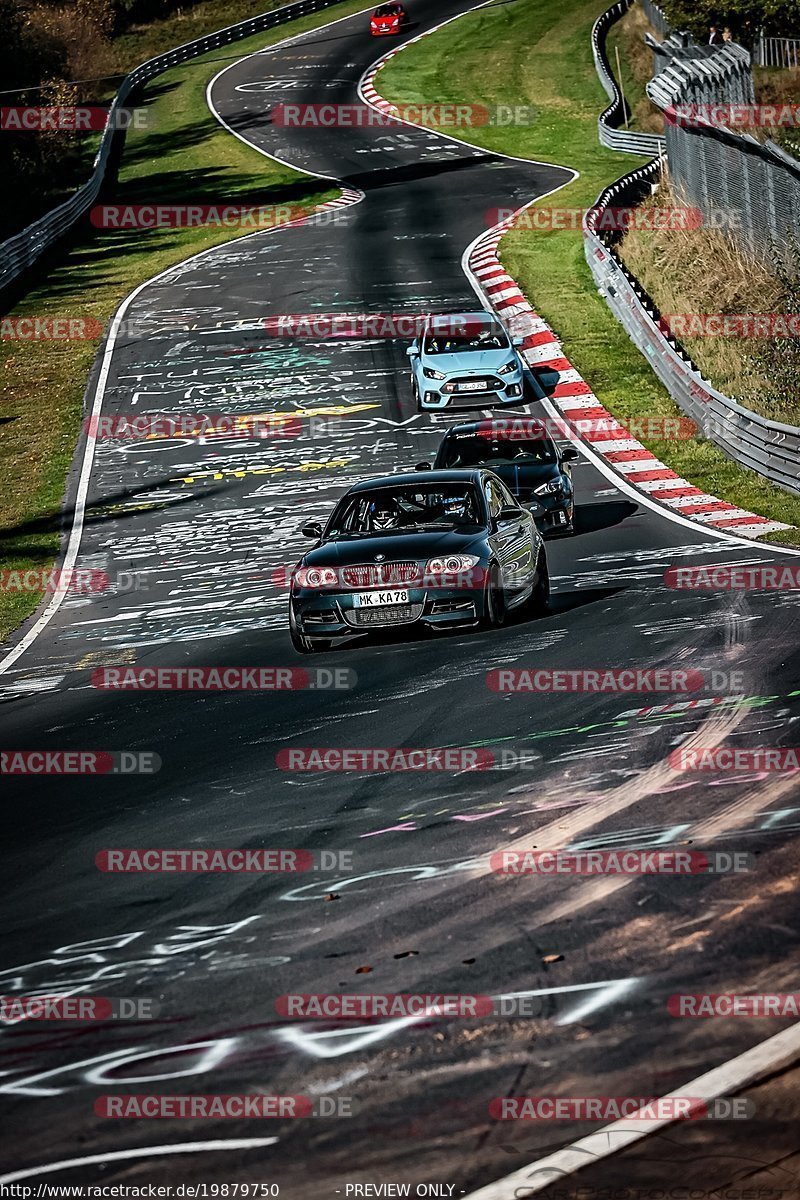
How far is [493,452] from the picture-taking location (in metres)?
20.1

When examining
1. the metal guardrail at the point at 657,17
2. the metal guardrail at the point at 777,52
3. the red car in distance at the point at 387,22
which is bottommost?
the metal guardrail at the point at 777,52

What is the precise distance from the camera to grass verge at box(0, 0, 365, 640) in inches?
983

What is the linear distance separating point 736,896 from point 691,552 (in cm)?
1058

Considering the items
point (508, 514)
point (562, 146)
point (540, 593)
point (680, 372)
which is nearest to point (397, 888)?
point (508, 514)

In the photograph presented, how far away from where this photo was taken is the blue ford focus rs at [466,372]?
27.0 meters

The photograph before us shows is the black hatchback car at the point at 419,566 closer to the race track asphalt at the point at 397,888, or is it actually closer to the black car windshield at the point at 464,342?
the race track asphalt at the point at 397,888

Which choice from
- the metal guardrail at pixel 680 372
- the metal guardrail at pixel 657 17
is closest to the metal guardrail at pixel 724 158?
the metal guardrail at pixel 680 372

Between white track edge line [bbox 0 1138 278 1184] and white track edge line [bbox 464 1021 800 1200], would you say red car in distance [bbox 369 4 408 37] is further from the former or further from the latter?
white track edge line [bbox 0 1138 278 1184]

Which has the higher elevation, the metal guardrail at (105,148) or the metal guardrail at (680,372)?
the metal guardrail at (105,148)

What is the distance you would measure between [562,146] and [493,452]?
3536 centimetres

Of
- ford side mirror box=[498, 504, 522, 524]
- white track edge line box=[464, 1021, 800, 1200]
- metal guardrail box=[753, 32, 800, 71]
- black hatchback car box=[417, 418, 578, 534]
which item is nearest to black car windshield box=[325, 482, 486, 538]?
ford side mirror box=[498, 504, 522, 524]

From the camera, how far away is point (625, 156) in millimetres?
50156

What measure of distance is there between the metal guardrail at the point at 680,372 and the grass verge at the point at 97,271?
379 inches

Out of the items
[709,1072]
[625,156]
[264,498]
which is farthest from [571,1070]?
[625,156]
